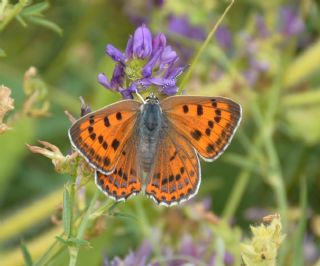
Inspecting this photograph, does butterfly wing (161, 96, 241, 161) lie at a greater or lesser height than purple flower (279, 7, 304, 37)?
lesser

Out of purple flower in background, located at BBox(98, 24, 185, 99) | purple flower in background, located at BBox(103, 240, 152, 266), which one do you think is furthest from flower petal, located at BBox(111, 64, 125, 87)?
purple flower in background, located at BBox(103, 240, 152, 266)

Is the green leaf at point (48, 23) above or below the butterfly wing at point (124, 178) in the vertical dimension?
above

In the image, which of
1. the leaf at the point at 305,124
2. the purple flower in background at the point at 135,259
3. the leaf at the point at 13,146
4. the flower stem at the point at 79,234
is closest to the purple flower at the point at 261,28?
the leaf at the point at 305,124

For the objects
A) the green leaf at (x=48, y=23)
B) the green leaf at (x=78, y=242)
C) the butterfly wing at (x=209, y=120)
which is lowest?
the green leaf at (x=78, y=242)

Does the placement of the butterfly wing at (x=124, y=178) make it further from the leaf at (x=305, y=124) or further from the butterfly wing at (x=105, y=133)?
the leaf at (x=305, y=124)

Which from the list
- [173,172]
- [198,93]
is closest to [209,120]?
[173,172]

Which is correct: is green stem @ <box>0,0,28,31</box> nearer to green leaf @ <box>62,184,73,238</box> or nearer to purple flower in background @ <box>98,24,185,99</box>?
purple flower in background @ <box>98,24,185,99</box>

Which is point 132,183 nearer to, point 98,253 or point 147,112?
point 147,112
